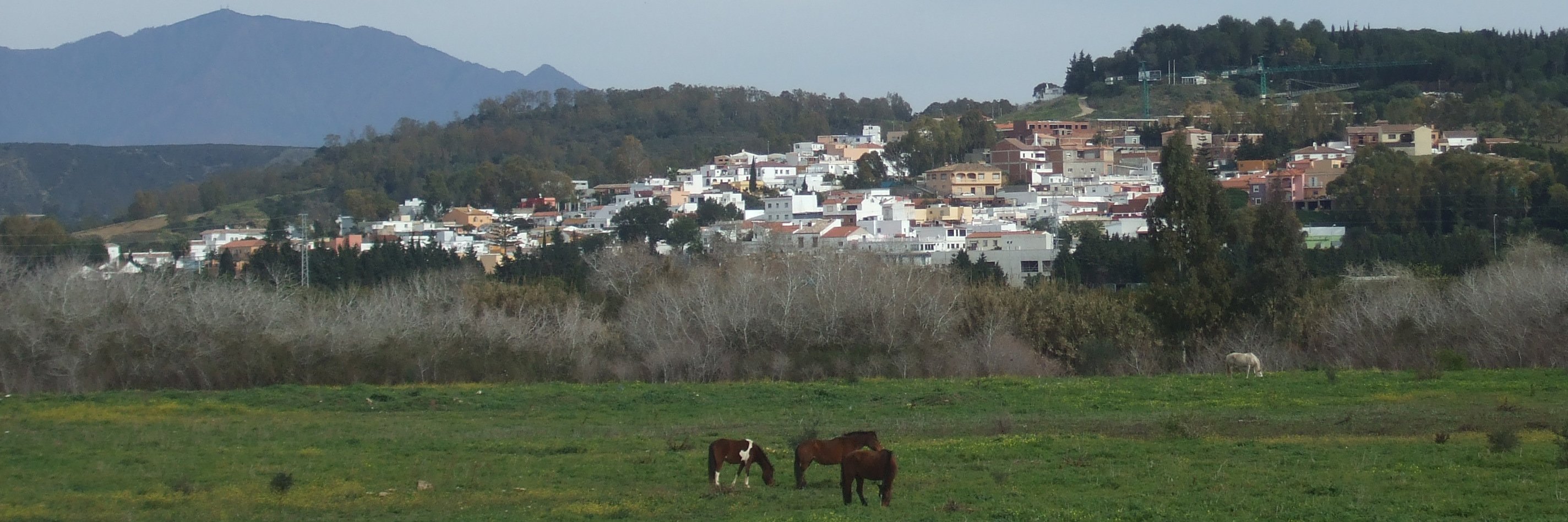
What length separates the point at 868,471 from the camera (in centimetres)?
1012

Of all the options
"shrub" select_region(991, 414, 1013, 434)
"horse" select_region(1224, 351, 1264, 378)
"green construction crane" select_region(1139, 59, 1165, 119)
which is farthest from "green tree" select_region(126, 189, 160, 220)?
"shrub" select_region(991, 414, 1013, 434)

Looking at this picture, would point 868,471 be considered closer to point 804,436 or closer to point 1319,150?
point 804,436

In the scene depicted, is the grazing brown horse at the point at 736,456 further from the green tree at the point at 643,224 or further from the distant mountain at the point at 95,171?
the distant mountain at the point at 95,171

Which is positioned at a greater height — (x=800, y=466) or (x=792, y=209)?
(x=800, y=466)

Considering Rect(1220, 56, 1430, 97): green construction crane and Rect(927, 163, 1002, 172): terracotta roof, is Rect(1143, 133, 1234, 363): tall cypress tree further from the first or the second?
Rect(1220, 56, 1430, 97): green construction crane

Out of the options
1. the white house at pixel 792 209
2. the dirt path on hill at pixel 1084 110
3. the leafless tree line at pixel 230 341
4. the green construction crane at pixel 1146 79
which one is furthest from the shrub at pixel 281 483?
the dirt path on hill at pixel 1084 110

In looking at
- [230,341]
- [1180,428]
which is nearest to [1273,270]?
[1180,428]

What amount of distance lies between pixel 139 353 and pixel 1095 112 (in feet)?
362

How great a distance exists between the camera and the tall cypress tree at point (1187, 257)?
28.2 meters

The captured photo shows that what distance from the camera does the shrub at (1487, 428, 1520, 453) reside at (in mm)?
11781

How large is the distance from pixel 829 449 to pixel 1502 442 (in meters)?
5.44

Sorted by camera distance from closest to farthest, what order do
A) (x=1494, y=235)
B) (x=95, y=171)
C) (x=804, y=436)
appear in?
(x=804, y=436) → (x=1494, y=235) → (x=95, y=171)

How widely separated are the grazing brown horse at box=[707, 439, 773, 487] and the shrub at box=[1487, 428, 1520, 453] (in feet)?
19.0

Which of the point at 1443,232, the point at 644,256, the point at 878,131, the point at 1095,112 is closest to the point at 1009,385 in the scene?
the point at 644,256
